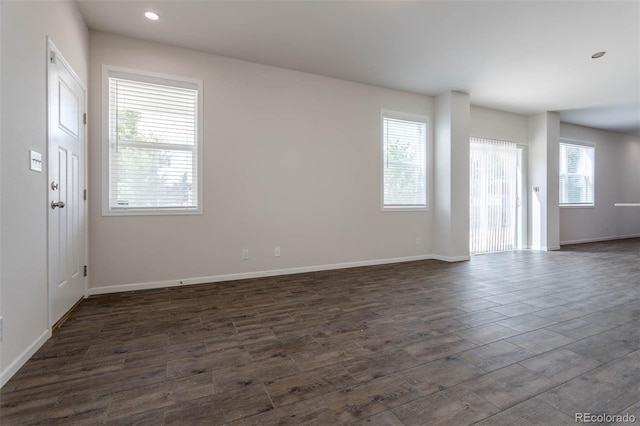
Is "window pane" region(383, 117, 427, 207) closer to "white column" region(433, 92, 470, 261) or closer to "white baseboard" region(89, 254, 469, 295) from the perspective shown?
"white column" region(433, 92, 470, 261)

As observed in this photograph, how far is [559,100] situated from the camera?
19.0 ft

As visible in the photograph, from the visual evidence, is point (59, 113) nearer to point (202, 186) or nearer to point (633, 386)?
point (202, 186)

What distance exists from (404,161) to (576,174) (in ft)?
18.2

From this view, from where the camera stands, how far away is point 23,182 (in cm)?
197

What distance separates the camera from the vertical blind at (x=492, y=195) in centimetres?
614

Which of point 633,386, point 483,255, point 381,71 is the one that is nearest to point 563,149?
point 483,255

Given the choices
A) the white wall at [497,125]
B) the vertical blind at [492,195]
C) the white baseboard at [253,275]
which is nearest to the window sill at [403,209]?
the white baseboard at [253,275]

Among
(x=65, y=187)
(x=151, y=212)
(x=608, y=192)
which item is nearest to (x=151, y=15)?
(x=65, y=187)

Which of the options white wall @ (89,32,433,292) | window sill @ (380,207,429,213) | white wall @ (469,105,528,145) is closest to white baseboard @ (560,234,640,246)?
white wall @ (469,105,528,145)

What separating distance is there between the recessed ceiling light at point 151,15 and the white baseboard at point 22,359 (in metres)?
3.00

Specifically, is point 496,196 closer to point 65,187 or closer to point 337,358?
point 337,358

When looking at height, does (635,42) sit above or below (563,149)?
above

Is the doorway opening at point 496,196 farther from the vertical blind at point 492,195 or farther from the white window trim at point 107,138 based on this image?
the white window trim at point 107,138

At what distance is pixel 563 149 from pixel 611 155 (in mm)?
2032
